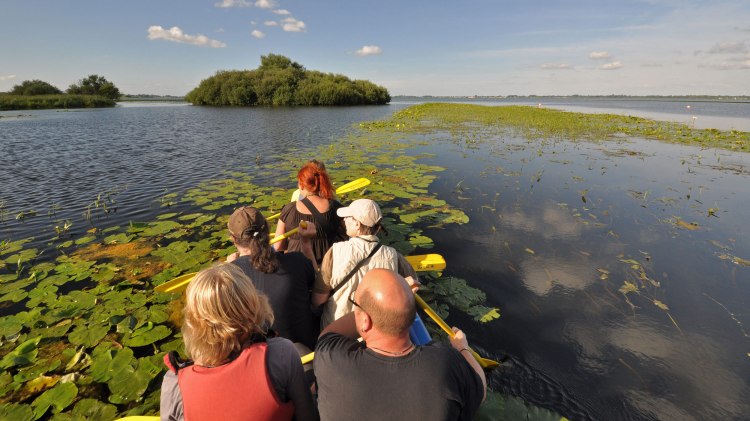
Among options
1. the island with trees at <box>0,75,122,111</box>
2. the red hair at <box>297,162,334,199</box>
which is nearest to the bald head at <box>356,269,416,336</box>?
the red hair at <box>297,162,334,199</box>

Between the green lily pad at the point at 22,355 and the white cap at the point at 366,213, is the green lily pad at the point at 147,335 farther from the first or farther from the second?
the white cap at the point at 366,213

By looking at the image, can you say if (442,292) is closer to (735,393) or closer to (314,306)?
(314,306)

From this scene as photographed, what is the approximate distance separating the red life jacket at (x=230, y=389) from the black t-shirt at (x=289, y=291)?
941 millimetres

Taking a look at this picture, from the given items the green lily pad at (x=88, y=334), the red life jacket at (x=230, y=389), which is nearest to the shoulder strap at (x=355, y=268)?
the red life jacket at (x=230, y=389)

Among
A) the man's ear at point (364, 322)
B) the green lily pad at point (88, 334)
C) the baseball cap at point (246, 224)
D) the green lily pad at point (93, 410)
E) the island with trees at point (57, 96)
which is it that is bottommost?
the green lily pad at point (93, 410)

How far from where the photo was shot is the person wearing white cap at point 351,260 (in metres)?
2.88

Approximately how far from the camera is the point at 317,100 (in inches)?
2635

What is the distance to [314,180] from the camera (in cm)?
420

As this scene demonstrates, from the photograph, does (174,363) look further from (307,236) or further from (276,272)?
(307,236)

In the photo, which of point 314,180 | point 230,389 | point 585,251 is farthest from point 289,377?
point 585,251

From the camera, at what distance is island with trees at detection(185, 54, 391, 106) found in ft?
213

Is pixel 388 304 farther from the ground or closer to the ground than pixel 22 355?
farther from the ground

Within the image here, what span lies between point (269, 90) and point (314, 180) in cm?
6813

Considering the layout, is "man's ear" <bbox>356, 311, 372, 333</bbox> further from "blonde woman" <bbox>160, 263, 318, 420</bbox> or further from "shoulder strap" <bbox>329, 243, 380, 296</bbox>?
"shoulder strap" <bbox>329, 243, 380, 296</bbox>
